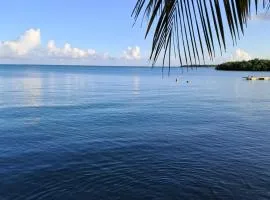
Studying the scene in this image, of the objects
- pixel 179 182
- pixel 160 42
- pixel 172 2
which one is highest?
pixel 172 2

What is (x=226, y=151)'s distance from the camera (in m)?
18.3

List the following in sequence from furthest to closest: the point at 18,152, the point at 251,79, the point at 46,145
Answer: the point at 251,79 → the point at 46,145 → the point at 18,152

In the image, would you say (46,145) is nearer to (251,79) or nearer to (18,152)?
(18,152)

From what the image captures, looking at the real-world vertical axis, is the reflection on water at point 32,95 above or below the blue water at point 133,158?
above

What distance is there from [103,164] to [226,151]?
7.05 metres

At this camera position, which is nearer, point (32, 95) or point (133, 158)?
point (133, 158)

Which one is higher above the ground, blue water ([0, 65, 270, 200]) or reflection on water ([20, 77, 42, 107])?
reflection on water ([20, 77, 42, 107])

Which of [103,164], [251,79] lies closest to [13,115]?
[103,164]

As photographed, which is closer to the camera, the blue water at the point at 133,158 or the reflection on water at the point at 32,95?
the blue water at the point at 133,158

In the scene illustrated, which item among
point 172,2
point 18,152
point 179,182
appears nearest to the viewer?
point 172,2

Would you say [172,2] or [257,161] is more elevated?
[172,2]

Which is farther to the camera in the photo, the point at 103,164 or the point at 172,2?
the point at 103,164

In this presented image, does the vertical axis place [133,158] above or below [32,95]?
below

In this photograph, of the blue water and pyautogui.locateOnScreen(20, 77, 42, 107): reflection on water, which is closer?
the blue water
